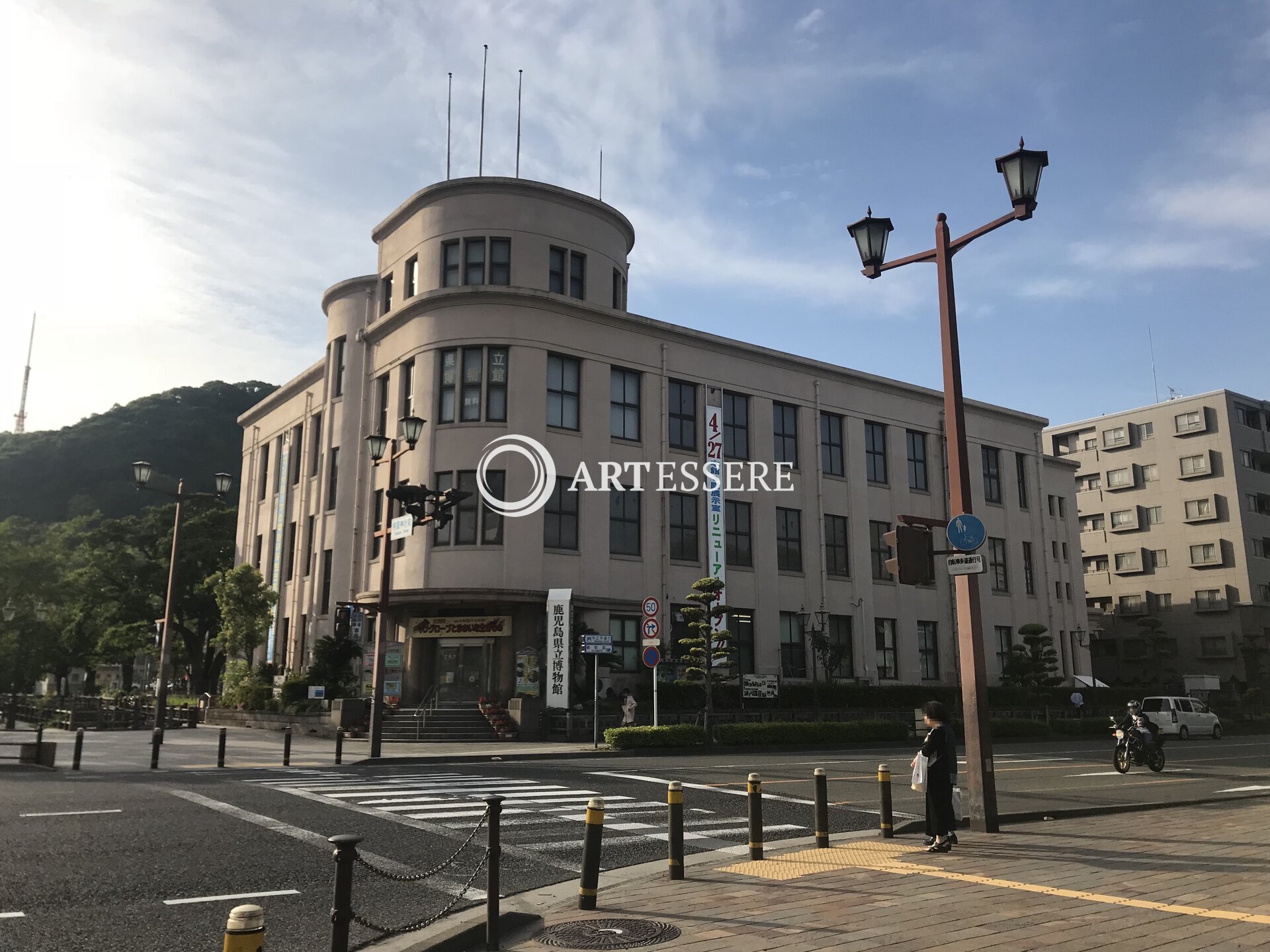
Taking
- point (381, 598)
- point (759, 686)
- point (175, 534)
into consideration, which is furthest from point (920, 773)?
point (175, 534)

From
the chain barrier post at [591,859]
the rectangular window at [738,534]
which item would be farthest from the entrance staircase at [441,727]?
the chain barrier post at [591,859]

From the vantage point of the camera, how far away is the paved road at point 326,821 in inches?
283

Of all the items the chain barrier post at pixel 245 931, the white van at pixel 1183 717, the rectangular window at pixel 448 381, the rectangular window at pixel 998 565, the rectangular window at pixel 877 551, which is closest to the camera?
the chain barrier post at pixel 245 931

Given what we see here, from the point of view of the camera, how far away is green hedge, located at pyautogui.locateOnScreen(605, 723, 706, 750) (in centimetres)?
2555

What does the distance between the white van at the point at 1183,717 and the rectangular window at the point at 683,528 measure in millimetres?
18393

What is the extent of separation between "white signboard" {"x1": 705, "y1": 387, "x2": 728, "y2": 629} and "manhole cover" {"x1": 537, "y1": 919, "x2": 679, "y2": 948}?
30.0 meters

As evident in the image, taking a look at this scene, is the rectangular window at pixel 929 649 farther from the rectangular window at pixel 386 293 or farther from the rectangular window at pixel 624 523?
the rectangular window at pixel 386 293

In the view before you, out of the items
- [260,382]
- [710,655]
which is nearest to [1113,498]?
[710,655]

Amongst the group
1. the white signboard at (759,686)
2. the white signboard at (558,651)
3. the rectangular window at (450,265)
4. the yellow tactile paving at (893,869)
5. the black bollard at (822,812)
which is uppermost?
the rectangular window at (450,265)

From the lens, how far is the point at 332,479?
4297cm

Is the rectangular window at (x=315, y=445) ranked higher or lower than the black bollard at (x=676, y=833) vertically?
higher

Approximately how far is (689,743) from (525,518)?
10.6 metres

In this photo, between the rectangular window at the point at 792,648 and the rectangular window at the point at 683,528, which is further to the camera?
the rectangular window at the point at 792,648

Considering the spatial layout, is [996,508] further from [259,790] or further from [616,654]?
[259,790]
